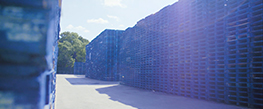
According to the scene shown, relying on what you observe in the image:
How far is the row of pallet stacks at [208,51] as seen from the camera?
17.1 feet

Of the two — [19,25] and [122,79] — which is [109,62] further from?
[19,25]

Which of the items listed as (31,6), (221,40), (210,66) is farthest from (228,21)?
(31,6)

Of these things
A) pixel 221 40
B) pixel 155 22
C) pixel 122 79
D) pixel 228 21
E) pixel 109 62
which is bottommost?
pixel 122 79

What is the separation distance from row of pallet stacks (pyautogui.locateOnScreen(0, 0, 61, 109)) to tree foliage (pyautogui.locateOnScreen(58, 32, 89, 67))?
4470cm

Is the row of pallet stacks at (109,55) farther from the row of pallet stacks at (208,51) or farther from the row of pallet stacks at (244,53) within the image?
the row of pallet stacks at (244,53)

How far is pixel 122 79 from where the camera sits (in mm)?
14336

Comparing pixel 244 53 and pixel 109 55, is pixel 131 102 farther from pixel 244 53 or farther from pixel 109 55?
pixel 109 55

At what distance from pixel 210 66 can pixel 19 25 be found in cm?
661

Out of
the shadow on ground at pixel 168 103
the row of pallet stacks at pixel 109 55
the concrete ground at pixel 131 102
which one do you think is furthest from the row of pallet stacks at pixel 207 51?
the row of pallet stacks at pixel 109 55

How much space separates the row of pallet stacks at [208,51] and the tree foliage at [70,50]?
36.7 m

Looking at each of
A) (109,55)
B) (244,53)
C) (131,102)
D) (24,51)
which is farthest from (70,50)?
(24,51)

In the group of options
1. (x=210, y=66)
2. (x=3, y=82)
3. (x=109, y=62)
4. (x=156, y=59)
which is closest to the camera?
(x=3, y=82)

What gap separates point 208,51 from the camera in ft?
21.4

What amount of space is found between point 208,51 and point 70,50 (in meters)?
41.7
